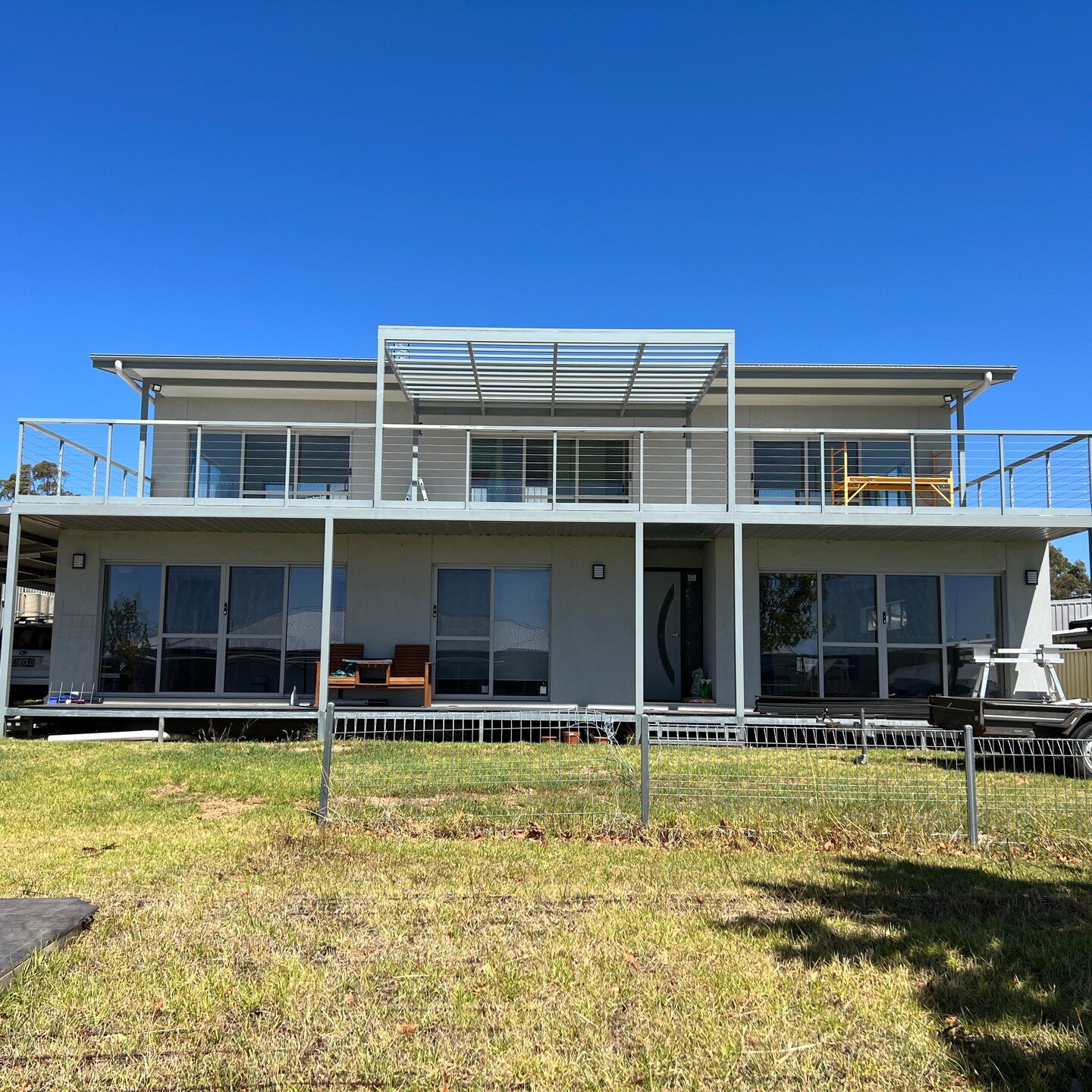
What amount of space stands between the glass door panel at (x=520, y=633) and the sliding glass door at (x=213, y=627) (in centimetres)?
244

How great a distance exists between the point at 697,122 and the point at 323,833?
14095mm

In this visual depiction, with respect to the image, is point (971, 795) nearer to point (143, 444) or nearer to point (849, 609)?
point (849, 609)

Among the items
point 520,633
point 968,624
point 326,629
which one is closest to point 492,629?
point 520,633

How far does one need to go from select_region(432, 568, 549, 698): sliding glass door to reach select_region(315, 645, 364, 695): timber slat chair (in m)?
1.26

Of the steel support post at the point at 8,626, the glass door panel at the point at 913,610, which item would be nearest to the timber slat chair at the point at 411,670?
the steel support post at the point at 8,626

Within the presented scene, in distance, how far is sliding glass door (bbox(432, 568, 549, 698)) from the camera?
46.3ft

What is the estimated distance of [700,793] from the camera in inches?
262

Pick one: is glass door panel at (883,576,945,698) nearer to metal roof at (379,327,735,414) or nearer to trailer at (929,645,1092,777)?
trailer at (929,645,1092,777)

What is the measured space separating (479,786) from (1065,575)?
45.1 meters

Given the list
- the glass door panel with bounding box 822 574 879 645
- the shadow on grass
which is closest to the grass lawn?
the shadow on grass

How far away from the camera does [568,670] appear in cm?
1416

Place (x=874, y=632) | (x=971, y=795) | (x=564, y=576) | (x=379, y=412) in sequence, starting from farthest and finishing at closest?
1. (x=564, y=576)
2. (x=874, y=632)
3. (x=379, y=412)
4. (x=971, y=795)

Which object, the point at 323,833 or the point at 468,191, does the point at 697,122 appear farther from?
the point at 323,833

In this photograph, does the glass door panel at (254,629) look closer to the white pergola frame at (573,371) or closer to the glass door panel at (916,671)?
the white pergola frame at (573,371)
